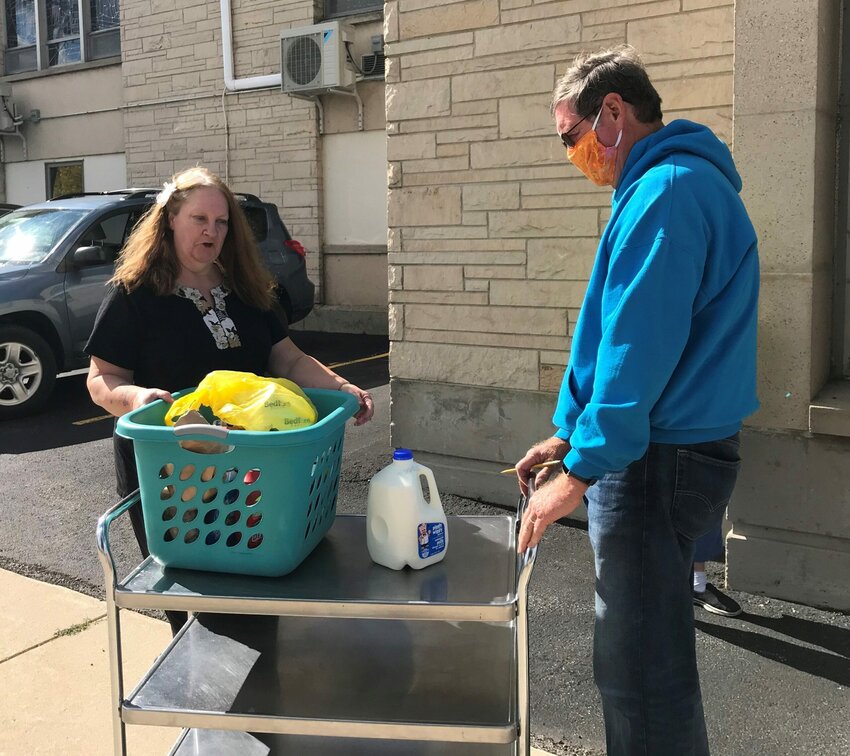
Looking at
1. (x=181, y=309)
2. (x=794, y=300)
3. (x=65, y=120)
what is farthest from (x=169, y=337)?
(x=65, y=120)

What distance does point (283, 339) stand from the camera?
9.82 ft

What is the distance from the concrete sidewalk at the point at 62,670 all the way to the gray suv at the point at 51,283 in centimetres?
360

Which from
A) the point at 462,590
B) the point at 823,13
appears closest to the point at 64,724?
the point at 462,590

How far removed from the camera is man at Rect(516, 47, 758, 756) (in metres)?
1.86

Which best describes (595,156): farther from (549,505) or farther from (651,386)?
(549,505)

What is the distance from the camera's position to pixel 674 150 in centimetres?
199

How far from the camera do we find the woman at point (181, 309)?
2658 mm

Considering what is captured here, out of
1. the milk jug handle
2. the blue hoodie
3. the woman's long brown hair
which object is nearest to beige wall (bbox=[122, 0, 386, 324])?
the woman's long brown hair

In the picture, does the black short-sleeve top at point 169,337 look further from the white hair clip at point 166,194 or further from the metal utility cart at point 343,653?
the metal utility cart at point 343,653

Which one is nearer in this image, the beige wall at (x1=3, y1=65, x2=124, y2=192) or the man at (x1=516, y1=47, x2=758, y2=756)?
the man at (x1=516, y1=47, x2=758, y2=756)

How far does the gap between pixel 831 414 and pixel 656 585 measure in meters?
1.90

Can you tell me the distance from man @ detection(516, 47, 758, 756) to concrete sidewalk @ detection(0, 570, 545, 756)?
37.9 inches

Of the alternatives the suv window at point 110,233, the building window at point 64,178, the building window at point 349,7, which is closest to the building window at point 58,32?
the building window at point 64,178

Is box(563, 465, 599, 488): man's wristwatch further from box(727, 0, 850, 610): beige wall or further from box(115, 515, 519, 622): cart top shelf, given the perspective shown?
box(727, 0, 850, 610): beige wall
